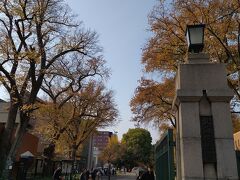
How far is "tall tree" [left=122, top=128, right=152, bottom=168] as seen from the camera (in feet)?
208

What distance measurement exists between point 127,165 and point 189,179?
207ft

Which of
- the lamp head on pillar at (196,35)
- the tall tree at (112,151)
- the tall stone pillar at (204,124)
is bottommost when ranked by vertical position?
the tall stone pillar at (204,124)

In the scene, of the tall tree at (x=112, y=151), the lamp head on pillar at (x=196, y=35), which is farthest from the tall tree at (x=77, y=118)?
the tall tree at (x=112, y=151)

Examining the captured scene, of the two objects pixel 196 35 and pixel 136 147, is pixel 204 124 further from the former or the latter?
pixel 136 147

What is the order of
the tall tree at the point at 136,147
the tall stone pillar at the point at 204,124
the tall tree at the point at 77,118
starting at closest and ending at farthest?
the tall stone pillar at the point at 204,124 → the tall tree at the point at 77,118 → the tall tree at the point at 136,147

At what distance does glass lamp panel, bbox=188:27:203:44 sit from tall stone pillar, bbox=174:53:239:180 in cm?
43

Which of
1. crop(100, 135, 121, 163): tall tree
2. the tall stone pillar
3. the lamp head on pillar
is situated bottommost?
the tall stone pillar

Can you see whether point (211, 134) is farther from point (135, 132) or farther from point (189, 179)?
point (135, 132)

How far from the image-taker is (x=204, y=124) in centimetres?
472

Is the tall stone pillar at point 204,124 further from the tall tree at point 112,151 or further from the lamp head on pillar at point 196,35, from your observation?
the tall tree at point 112,151

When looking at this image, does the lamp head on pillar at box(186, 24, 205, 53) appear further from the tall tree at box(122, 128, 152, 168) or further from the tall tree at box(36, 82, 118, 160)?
the tall tree at box(122, 128, 152, 168)

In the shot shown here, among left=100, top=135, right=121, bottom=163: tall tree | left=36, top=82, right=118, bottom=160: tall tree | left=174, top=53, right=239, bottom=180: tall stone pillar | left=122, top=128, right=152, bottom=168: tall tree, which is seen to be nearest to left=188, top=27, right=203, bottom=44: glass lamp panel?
left=174, top=53, right=239, bottom=180: tall stone pillar

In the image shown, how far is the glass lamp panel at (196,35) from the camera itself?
524cm

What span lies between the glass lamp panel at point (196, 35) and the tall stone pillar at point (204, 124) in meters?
0.43
